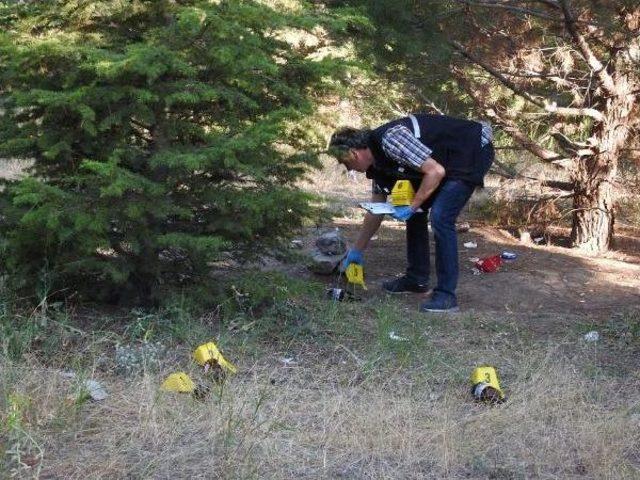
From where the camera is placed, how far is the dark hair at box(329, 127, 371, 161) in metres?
5.34

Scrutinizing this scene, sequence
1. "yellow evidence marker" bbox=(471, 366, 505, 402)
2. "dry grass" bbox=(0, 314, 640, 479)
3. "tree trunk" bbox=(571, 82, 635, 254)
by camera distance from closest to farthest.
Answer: "dry grass" bbox=(0, 314, 640, 479)
"yellow evidence marker" bbox=(471, 366, 505, 402)
"tree trunk" bbox=(571, 82, 635, 254)

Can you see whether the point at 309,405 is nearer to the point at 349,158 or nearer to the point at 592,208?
the point at 349,158

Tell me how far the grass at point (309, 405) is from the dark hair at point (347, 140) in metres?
0.94

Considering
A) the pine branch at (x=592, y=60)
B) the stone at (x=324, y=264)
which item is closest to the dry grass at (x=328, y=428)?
the stone at (x=324, y=264)

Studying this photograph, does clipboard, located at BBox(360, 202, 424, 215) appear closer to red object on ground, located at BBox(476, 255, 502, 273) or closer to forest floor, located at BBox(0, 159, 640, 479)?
forest floor, located at BBox(0, 159, 640, 479)

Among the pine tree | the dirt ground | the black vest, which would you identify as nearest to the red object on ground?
the dirt ground

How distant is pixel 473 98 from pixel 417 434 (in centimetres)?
515

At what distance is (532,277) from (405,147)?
76.6 inches

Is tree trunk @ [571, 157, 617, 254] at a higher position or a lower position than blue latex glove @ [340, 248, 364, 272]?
lower

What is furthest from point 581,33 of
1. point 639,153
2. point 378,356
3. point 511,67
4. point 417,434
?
point 417,434

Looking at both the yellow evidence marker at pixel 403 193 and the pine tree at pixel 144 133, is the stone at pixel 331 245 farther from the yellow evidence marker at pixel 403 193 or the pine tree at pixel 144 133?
the pine tree at pixel 144 133

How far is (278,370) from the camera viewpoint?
422 centimetres

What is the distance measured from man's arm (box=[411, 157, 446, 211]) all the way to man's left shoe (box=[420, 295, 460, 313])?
0.65 meters

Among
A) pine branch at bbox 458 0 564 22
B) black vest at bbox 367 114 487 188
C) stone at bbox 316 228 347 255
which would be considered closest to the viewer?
black vest at bbox 367 114 487 188
